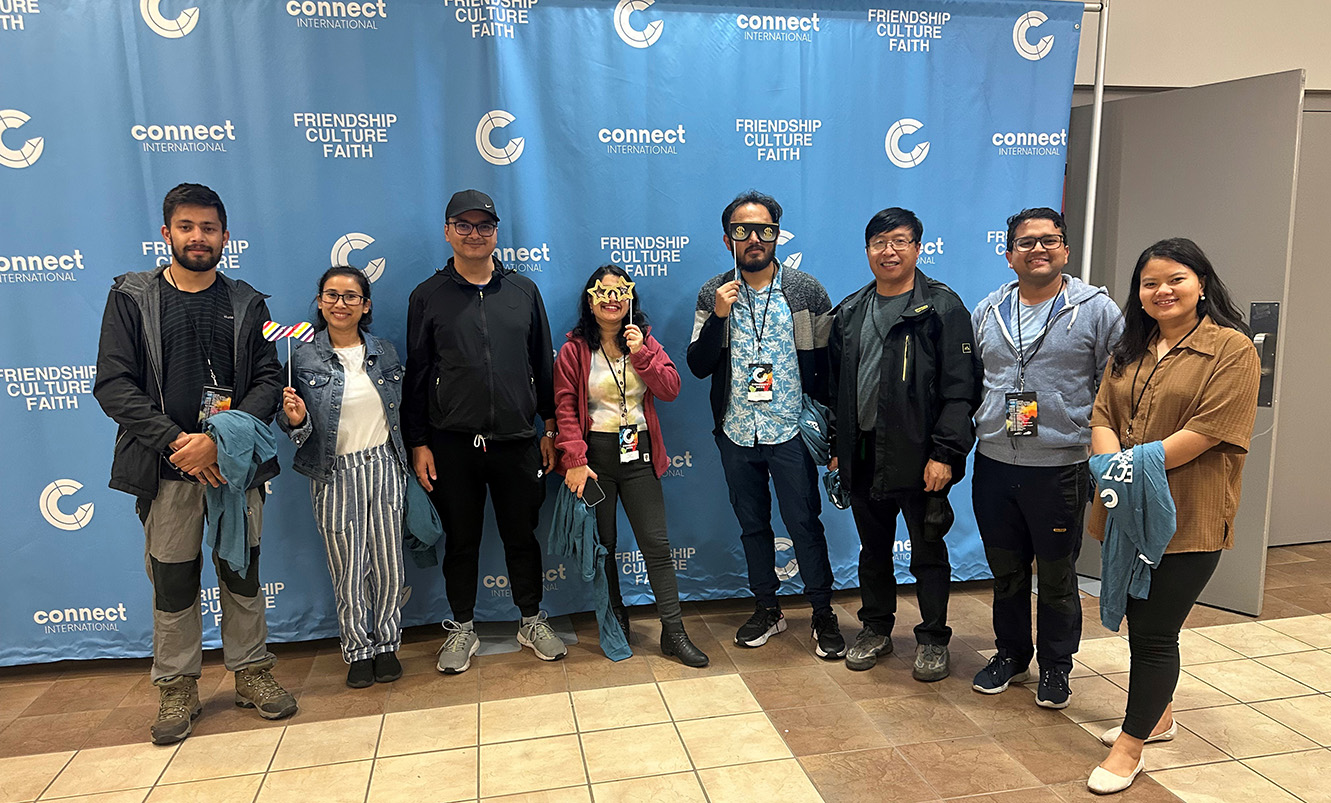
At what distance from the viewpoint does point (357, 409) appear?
3020 mm

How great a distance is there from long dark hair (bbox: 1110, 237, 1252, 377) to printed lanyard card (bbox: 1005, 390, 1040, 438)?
0.35 metres

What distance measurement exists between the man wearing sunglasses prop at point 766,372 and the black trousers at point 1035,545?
0.67 metres

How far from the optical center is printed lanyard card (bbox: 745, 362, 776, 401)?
10.4 feet

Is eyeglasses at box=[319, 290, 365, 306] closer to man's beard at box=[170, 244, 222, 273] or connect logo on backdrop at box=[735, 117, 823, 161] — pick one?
man's beard at box=[170, 244, 222, 273]

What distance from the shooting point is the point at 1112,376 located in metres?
2.43

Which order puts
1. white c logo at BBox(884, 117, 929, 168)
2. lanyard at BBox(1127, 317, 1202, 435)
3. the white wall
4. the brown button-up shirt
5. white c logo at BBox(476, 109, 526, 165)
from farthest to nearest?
the white wall → white c logo at BBox(884, 117, 929, 168) → white c logo at BBox(476, 109, 526, 165) → lanyard at BBox(1127, 317, 1202, 435) → the brown button-up shirt

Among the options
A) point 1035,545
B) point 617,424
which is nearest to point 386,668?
point 617,424

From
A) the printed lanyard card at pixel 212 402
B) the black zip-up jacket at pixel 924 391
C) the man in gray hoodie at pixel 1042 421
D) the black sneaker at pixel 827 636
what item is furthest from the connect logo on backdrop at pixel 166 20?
the black sneaker at pixel 827 636

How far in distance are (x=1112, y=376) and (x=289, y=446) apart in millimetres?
3124

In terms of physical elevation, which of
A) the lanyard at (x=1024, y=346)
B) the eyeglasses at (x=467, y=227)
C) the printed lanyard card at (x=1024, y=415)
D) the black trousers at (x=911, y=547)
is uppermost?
the eyeglasses at (x=467, y=227)

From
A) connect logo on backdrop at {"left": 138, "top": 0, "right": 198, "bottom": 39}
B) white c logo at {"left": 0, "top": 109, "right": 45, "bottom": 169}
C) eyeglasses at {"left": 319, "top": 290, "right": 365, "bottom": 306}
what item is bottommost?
eyeglasses at {"left": 319, "top": 290, "right": 365, "bottom": 306}

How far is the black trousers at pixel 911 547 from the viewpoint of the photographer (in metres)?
3.01

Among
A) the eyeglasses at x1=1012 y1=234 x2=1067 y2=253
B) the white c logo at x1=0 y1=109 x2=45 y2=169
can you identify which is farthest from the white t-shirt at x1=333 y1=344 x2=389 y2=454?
the eyeglasses at x1=1012 y1=234 x2=1067 y2=253

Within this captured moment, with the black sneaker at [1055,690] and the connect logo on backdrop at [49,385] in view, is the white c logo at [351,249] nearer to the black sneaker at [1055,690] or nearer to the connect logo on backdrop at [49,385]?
the connect logo on backdrop at [49,385]
